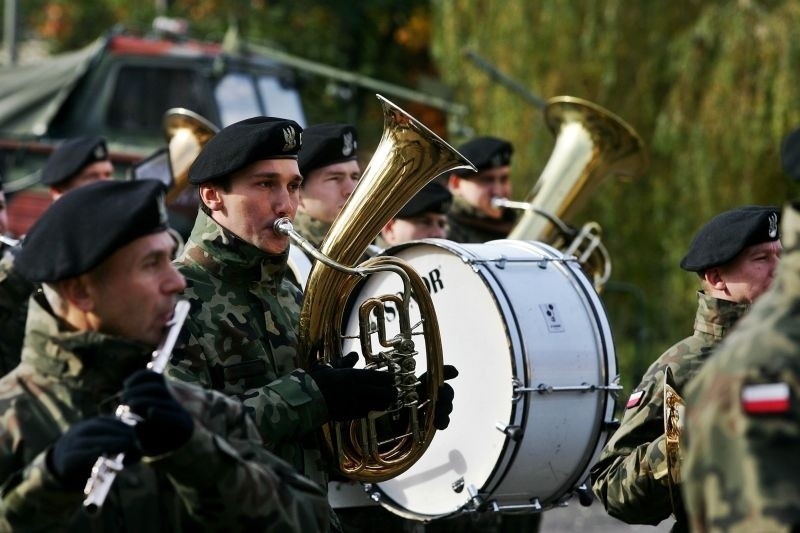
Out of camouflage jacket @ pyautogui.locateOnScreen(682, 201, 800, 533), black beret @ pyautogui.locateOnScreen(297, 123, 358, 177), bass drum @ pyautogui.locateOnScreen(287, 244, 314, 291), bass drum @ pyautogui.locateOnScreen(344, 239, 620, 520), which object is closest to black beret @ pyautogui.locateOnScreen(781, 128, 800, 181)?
camouflage jacket @ pyautogui.locateOnScreen(682, 201, 800, 533)

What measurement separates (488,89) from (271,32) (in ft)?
24.6

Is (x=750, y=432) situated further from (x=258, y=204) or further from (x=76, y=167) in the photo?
(x=76, y=167)

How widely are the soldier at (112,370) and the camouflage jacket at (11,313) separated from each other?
2213 millimetres

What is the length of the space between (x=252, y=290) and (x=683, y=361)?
1282 mm

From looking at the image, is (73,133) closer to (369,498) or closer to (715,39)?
(715,39)

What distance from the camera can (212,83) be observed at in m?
15.5

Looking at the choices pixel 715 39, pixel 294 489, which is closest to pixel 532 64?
pixel 715 39

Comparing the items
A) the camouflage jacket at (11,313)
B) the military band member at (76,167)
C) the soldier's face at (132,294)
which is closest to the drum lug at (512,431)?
the camouflage jacket at (11,313)

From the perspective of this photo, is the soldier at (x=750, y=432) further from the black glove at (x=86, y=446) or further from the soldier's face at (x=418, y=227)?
the soldier's face at (x=418, y=227)

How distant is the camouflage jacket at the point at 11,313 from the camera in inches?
227

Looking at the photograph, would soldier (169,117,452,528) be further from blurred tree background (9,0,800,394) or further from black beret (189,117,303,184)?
blurred tree background (9,0,800,394)

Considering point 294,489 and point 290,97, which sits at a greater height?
point 294,489

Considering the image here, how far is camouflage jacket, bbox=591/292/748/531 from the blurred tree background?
890cm

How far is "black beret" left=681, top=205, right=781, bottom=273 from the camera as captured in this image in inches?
203
